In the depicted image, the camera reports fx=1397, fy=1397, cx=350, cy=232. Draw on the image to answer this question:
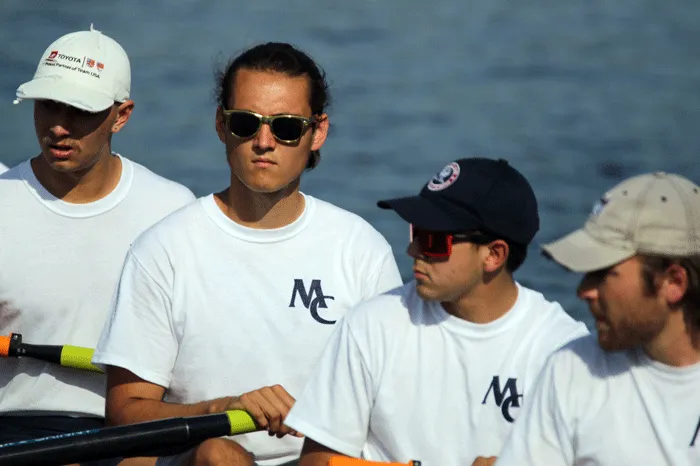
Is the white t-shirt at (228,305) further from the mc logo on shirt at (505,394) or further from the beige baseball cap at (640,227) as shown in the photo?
the beige baseball cap at (640,227)

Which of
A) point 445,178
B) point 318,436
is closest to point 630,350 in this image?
point 445,178

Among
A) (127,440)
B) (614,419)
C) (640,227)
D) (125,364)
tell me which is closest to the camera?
(640,227)

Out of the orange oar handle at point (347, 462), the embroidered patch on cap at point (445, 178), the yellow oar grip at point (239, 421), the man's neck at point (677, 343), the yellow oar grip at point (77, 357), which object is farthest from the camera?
the yellow oar grip at point (77, 357)

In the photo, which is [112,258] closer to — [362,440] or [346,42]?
[362,440]

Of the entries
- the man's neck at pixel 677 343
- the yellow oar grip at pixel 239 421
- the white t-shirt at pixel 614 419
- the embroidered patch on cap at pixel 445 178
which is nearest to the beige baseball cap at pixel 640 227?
the man's neck at pixel 677 343

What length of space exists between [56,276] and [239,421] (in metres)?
1.14

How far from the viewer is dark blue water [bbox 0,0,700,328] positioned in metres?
13.2

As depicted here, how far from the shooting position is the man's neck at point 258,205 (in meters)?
4.60

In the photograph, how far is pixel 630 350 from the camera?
140 inches

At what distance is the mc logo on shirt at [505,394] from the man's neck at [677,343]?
2.19ft

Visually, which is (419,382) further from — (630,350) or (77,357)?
(77,357)

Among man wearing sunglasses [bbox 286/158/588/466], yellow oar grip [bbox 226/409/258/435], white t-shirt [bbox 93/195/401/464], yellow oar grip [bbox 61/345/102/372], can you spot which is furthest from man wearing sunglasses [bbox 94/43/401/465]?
man wearing sunglasses [bbox 286/158/588/466]

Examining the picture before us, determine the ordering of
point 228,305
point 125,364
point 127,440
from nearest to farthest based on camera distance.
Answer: point 127,440 < point 125,364 < point 228,305

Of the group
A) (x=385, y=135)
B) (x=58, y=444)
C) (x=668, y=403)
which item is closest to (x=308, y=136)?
(x=58, y=444)
